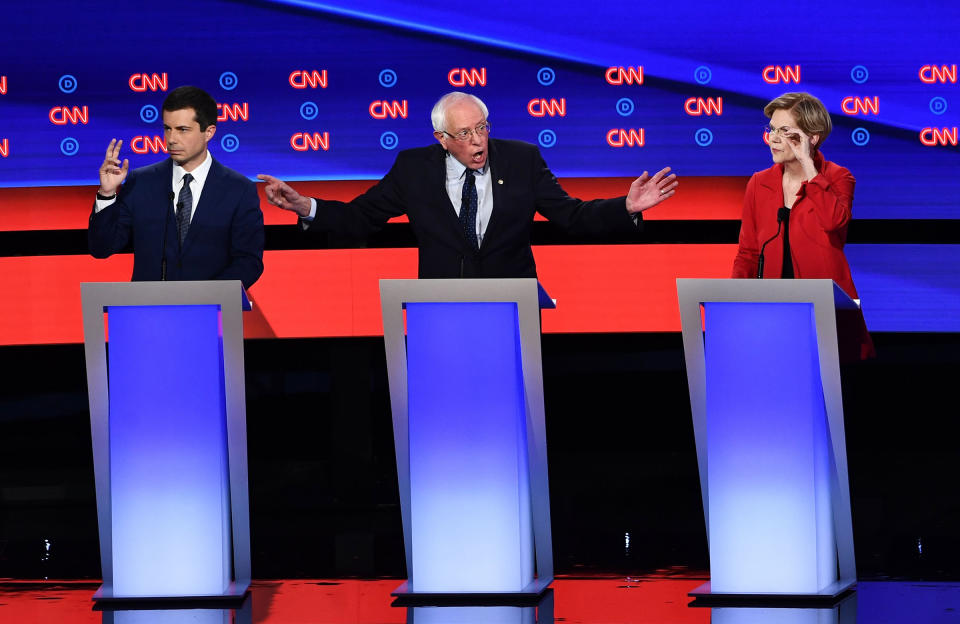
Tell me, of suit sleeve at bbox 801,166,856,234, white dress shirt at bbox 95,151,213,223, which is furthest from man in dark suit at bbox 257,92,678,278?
suit sleeve at bbox 801,166,856,234

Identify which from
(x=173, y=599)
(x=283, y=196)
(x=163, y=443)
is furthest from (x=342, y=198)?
(x=173, y=599)

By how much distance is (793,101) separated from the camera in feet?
12.2

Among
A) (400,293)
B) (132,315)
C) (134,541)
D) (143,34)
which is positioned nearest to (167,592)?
(134,541)

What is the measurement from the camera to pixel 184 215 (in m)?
3.68

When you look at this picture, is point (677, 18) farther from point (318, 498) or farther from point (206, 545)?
point (206, 545)

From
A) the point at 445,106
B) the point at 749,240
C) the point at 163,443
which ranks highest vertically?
the point at 445,106

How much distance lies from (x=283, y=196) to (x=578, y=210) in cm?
82

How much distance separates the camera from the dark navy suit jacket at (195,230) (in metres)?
3.64

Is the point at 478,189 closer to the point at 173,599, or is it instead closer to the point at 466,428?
Answer: the point at 466,428

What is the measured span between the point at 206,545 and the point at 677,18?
276 cm

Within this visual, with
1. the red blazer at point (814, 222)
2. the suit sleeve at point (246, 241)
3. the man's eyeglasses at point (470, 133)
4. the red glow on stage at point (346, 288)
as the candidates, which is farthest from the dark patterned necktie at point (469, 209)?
the red glow on stage at point (346, 288)

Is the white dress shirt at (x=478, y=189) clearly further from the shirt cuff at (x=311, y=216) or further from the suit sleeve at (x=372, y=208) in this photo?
the suit sleeve at (x=372, y=208)

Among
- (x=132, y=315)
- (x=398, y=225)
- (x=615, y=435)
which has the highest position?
(x=398, y=225)

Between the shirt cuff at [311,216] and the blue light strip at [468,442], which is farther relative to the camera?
the shirt cuff at [311,216]
